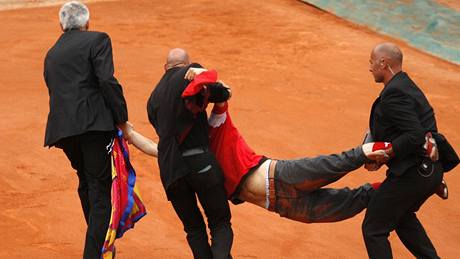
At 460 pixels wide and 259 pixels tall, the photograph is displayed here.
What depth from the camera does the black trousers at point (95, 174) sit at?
18.7 feet

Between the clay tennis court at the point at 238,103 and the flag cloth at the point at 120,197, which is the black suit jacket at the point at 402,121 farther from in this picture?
the clay tennis court at the point at 238,103

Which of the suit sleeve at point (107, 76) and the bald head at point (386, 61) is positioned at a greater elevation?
the bald head at point (386, 61)

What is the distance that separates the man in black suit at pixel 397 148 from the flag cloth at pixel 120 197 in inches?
67.7

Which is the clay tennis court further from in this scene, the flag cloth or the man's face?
the man's face

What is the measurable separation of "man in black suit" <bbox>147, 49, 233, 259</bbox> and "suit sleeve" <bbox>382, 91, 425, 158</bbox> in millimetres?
1079

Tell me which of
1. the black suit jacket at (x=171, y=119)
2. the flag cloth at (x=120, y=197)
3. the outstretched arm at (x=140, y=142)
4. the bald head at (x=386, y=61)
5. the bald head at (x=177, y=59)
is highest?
the bald head at (x=386, y=61)

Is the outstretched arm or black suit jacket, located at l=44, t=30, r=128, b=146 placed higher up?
black suit jacket, located at l=44, t=30, r=128, b=146

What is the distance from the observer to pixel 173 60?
5.41 meters

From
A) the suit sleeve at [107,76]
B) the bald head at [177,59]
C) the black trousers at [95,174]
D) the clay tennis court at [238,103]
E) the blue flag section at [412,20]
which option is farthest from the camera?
the blue flag section at [412,20]

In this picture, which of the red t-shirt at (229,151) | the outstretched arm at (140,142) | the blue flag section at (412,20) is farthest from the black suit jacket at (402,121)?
the blue flag section at (412,20)

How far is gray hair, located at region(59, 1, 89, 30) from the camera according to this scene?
572cm

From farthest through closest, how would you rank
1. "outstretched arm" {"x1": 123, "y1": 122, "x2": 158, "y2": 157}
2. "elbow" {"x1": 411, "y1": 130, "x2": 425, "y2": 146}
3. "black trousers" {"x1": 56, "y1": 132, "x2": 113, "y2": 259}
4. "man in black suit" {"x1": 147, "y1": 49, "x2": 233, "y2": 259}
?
"outstretched arm" {"x1": 123, "y1": 122, "x2": 158, "y2": 157} → "black trousers" {"x1": 56, "y1": 132, "x2": 113, "y2": 259} → "man in black suit" {"x1": 147, "y1": 49, "x2": 233, "y2": 259} → "elbow" {"x1": 411, "y1": 130, "x2": 425, "y2": 146}

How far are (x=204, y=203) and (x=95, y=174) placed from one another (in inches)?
33.7

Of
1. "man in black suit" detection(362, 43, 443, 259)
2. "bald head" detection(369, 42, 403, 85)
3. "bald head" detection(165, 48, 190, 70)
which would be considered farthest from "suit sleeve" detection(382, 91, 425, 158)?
"bald head" detection(165, 48, 190, 70)
